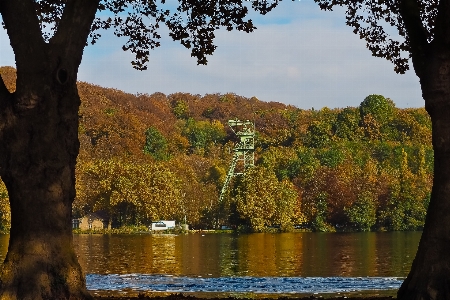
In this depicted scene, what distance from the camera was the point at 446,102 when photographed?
11.7 m

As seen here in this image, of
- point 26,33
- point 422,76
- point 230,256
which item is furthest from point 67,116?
point 230,256

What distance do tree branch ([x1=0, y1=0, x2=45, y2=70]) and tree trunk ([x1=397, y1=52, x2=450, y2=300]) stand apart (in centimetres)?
565

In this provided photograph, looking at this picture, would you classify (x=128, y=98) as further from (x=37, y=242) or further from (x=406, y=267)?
(x=37, y=242)

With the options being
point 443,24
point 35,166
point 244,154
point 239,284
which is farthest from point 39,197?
point 244,154

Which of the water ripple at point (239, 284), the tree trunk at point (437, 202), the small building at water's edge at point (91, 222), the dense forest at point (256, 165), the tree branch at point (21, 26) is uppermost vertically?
the dense forest at point (256, 165)

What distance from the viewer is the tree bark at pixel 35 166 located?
11.6 metres

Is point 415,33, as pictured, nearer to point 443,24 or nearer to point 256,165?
point 443,24

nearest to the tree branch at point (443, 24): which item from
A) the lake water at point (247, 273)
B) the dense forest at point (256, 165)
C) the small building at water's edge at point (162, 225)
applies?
the lake water at point (247, 273)

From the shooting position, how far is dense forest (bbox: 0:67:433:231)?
Result: 9525 cm

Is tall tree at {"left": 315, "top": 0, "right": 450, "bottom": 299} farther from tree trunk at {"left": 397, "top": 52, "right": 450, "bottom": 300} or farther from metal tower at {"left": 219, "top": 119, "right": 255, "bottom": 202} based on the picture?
metal tower at {"left": 219, "top": 119, "right": 255, "bottom": 202}

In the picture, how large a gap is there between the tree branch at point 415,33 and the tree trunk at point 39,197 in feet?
17.0

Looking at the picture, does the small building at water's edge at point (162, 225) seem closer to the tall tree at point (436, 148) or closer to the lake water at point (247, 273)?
the lake water at point (247, 273)

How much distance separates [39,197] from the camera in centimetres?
1166

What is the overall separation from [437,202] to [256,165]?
106966 millimetres
